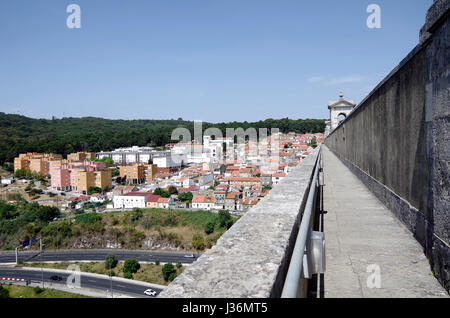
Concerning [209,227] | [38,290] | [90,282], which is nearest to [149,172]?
[209,227]

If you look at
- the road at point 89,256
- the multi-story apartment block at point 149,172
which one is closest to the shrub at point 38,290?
the road at point 89,256

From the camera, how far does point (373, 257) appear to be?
8.48 ft

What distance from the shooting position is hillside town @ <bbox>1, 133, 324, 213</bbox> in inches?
1939

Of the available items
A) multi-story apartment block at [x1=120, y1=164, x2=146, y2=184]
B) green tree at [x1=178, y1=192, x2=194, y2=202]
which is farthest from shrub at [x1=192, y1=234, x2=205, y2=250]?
multi-story apartment block at [x1=120, y1=164, x2=146, y2=184]

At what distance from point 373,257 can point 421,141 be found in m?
1.14

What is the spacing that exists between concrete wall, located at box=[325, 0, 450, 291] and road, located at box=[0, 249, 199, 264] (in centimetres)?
3282

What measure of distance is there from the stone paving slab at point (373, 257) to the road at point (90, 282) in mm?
26991

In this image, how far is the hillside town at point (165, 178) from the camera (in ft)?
162

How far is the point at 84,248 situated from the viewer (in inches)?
1681

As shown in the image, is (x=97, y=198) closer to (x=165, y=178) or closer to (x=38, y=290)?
(x=165, y=178)

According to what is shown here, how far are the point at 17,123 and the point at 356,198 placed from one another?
5750 inches

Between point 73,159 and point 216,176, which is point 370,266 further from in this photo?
point 73,159

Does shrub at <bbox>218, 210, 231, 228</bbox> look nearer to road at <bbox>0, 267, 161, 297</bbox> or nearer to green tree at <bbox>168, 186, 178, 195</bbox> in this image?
road at <bbox>0, 267, 161, 297</bbox>

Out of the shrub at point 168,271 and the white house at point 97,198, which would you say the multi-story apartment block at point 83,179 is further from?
the shrub at point 168,271
